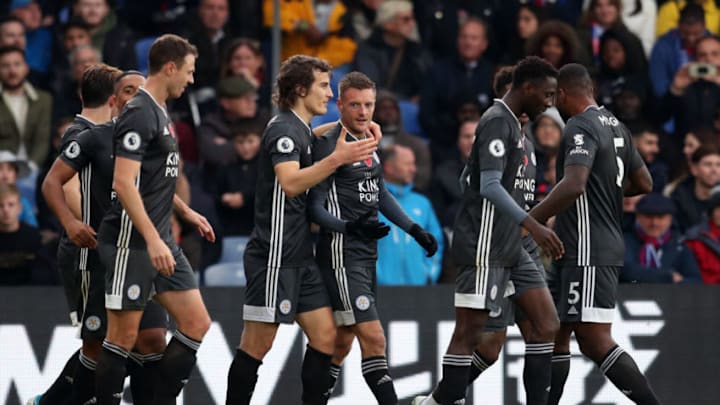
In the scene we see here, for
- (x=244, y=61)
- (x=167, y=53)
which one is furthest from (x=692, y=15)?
(x=167, y=53)

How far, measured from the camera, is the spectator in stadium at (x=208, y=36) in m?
14.9

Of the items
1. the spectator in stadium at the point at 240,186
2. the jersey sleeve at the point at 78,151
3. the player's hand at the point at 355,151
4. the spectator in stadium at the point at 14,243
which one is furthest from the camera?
the spectator in stadium at the point at 240,186

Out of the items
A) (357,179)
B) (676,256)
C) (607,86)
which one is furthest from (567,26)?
(357,179)

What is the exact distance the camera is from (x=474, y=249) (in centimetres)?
938

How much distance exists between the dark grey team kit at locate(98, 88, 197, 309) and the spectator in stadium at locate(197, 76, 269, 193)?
15.6 feet

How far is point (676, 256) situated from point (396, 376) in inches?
109

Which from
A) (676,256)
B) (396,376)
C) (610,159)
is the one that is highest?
(610,159)

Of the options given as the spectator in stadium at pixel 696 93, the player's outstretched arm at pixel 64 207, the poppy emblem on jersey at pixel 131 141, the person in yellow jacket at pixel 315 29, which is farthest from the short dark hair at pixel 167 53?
the spectator in stadium at pixel 696 93

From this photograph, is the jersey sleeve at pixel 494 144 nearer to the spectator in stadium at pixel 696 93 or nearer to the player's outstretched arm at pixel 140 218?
the player's outstretched arm at pixel 140 218

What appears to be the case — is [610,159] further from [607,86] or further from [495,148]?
[607,86]

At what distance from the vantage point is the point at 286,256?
366 inches

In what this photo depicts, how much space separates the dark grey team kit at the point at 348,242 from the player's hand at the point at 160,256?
117 cm

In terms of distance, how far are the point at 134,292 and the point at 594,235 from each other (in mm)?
2846

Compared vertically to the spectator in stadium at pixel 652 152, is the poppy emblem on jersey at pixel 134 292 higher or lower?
lower
